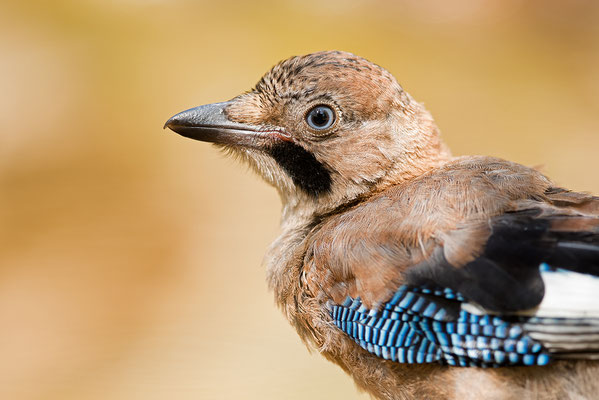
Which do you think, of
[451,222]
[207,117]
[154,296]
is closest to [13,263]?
[154,296]

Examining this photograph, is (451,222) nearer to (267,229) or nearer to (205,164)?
(267,229)

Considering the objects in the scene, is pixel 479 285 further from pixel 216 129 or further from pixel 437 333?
pixel 216 129

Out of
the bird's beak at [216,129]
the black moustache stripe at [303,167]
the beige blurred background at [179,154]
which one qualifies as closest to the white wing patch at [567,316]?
the black moustache stripe at [303,167]

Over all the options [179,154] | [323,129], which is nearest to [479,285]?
[323,129]

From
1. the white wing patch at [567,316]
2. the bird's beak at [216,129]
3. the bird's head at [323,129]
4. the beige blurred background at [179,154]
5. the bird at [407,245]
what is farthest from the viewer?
the beige blurred background at [179,154]

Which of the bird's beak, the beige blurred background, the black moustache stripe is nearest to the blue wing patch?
the black moustache stripe

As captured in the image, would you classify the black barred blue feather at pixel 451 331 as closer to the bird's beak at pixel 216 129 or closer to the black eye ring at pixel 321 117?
the black eye ring at pixel 321 117

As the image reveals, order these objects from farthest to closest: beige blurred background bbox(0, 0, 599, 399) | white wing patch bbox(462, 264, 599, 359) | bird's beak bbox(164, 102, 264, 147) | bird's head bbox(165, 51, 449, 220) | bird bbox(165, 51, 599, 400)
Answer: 1. beige blurred background bbox(0, 0, 599, 399)
2. bird's beak bbox(164, 102, 264, 147)
3. bird's head bbox(165, 51, 449, 220)
4. bird bbox(165, 51, 599, 400)
5. white wing patch bbox(462, 264, 599, 359)

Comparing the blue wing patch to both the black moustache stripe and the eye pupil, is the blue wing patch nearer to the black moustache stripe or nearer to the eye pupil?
the black moustache stripe
